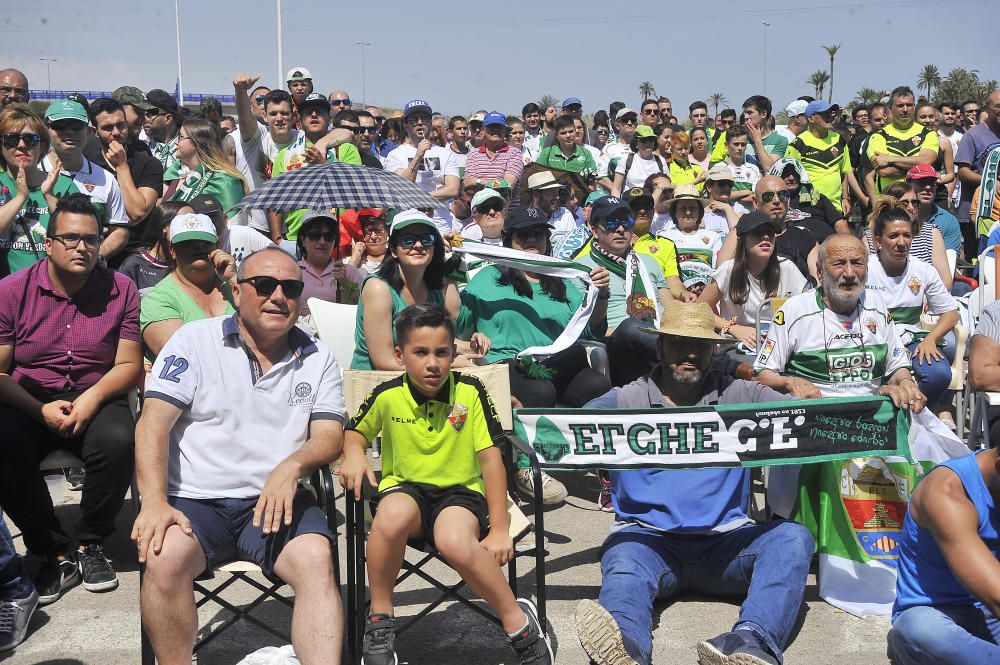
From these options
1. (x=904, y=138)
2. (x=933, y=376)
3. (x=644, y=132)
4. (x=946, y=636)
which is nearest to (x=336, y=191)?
(x=933, y=376)

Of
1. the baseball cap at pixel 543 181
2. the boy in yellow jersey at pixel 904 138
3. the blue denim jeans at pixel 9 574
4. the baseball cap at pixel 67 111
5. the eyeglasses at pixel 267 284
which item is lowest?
the blue denim jeans at pixel 9 574

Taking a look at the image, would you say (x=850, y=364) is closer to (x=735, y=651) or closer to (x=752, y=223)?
(x=752, y=223)

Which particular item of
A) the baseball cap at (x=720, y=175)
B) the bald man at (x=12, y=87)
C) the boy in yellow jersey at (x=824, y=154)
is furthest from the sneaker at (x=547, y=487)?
the boy in yellow jersey at (x=824, y=154)

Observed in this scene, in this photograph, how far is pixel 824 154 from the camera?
11.0 metres

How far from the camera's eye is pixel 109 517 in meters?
5.02

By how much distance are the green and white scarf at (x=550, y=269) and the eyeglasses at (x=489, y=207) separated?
119cm

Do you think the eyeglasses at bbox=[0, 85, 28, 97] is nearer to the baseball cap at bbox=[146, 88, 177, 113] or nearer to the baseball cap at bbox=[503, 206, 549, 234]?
the baseball cap at bbox=[146, 88, 177, 113]

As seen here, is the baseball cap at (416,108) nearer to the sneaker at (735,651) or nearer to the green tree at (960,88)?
the sneaker at (735,651)

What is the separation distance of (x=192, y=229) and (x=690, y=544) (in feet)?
9.74

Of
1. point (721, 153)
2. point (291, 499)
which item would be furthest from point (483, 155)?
point (291, 499)

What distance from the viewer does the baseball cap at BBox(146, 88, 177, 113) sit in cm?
1092

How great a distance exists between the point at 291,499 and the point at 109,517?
166cm

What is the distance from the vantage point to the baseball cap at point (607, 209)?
6.91m

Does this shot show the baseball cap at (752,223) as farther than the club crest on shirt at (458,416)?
Yes
